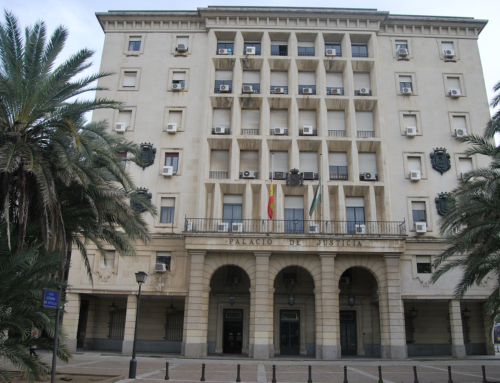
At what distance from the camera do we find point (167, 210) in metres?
31.2

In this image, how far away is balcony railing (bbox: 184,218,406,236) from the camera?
29.5 meters

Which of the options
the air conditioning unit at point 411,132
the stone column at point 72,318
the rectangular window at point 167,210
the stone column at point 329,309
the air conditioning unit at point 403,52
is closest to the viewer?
the stone column at point 329,309

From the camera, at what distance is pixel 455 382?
57.2 ft

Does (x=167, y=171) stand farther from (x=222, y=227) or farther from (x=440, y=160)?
(x=440, y=160)

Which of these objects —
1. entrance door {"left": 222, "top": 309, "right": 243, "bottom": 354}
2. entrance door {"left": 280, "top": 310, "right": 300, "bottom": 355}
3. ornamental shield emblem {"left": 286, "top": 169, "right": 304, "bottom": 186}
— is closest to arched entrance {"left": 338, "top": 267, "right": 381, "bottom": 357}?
entrance door {"left": 280, "top": 310, "right": 300, "bottom": 355}

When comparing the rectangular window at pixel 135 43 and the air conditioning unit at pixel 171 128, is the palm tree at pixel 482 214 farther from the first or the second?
the rectangular window at pixel 135 43

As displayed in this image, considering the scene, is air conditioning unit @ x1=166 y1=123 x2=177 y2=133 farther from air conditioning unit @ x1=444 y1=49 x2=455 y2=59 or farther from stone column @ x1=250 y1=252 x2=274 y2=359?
air conditioning unit @ x1=444 y1=49 x2=455 y2=59

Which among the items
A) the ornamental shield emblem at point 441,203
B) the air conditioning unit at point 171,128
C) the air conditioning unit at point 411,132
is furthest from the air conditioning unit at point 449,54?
the air conditioning unit at point 171,128

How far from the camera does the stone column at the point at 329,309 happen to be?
2700cm

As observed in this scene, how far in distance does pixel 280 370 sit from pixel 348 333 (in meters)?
11.5

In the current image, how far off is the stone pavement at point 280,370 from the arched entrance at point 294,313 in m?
3.50

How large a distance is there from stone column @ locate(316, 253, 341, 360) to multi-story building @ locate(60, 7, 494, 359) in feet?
0.27

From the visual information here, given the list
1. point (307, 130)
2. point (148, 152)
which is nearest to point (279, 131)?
point (307, 130)

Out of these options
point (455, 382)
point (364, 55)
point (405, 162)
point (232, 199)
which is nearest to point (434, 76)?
point (364, 55)
